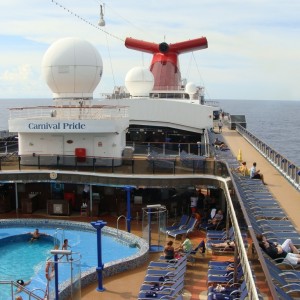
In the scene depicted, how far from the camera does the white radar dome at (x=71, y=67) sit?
2102 centimetres

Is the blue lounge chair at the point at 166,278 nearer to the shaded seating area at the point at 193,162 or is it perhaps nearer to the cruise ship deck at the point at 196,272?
the cruise ship deck at the point at 196,272

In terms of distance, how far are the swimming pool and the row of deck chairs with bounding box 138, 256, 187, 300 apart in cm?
126

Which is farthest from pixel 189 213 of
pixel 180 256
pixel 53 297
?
pixel 53 297

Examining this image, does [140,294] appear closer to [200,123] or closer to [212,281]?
[212,281]

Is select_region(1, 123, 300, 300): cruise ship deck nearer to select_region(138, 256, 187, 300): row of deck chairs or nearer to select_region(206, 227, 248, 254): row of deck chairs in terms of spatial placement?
select_region(206, 227, 248, 254): row of deck chairs

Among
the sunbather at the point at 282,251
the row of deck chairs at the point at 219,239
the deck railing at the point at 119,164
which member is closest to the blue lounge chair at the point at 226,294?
the sunbather at the point at 282,251

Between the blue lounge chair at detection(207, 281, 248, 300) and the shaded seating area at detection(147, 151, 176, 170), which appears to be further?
the shaded seating area at detection(147, 151, 176, 170)

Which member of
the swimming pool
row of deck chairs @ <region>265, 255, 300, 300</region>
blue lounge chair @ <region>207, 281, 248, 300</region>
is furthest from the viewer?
the swimming pool

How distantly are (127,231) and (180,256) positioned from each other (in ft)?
12.2

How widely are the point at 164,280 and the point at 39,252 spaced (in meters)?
5.53

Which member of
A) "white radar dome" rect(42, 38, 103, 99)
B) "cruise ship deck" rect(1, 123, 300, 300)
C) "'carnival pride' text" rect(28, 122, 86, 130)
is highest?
"white radar dome" rect(42, 38, 103, 99)

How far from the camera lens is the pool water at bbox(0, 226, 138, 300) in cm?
1330

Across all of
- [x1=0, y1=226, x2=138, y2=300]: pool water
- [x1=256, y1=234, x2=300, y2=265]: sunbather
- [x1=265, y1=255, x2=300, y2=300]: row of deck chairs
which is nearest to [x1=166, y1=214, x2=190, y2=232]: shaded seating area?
[x1=0, y1=226, x2=138, y2=300]: pool water

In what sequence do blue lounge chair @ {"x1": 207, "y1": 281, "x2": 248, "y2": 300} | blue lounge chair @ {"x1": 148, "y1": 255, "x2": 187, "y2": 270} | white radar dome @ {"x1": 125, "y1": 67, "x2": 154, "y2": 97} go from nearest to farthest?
1. blue lounge chair @ {"x1": 207, "y1": 281, "x2": 248, "y2": 300}
2. blue lounge chair @ {"x1": 148, "y1": 255, "x2": 187, "y2": 270}
3. white radar dome @ {"x1": 125, "y1": 67, "x2": 154, "y2": 97}
